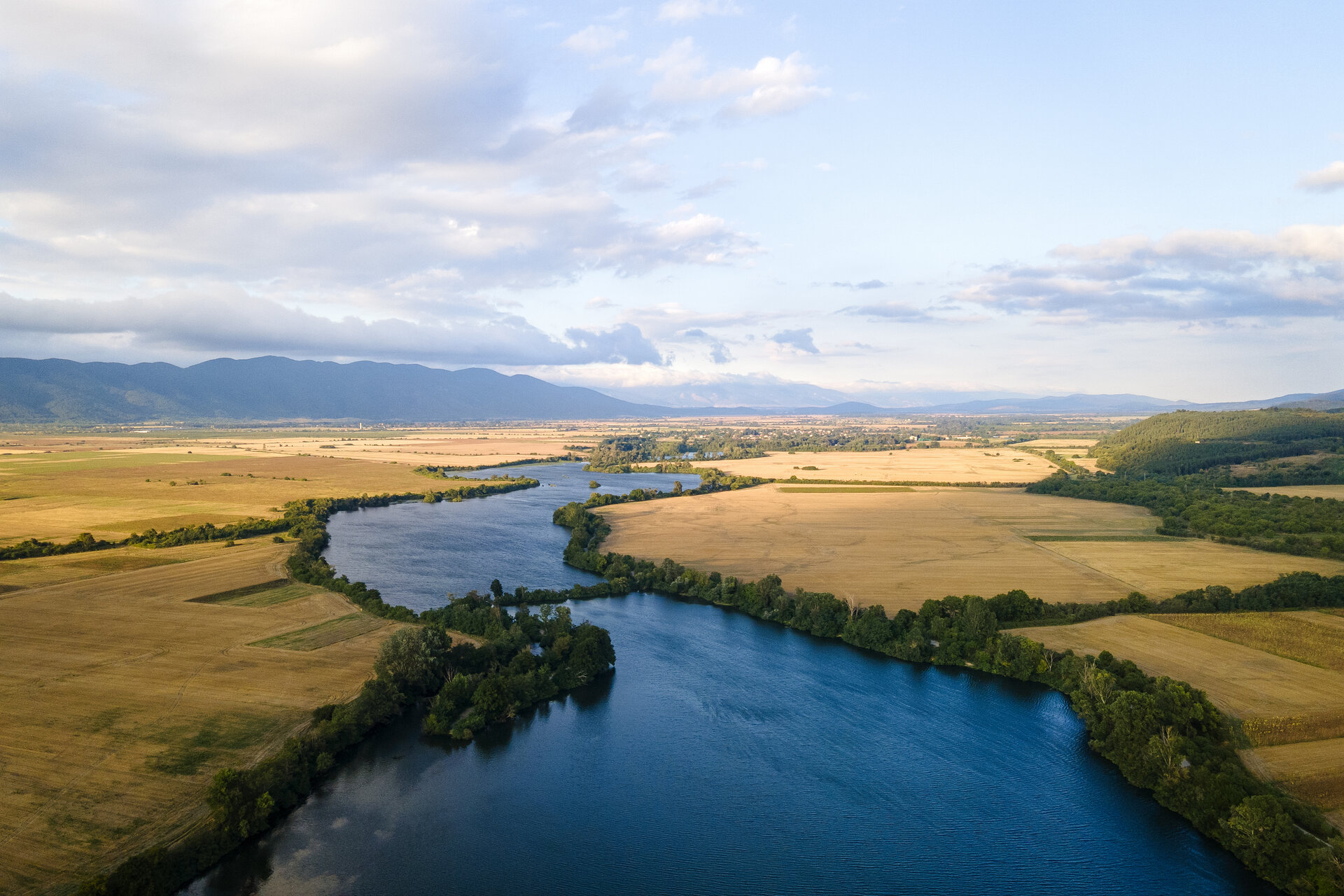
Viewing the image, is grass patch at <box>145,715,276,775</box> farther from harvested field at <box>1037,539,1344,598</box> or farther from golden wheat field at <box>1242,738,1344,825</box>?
harvested field at <box>1037,539,1344,598</box>

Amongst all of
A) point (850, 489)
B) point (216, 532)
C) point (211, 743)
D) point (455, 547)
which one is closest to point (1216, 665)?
point (211, 743)

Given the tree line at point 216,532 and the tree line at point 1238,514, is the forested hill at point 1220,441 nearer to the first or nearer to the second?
the tree line at point 1238,514

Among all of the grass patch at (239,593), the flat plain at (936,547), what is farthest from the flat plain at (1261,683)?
the grass patch at (239,593)

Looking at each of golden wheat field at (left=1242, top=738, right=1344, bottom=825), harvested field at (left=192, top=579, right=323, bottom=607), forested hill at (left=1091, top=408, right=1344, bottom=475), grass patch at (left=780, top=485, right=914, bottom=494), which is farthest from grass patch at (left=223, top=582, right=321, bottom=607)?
forested hill at (left=1091, top=408, right=1344, bottom=475)

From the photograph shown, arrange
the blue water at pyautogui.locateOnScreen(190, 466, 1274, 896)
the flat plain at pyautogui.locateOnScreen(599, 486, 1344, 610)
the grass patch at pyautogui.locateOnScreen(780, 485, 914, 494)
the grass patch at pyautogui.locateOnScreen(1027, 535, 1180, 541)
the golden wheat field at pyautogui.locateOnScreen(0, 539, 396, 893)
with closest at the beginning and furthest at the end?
the golden wheat field at pyautogui.locateOnScreen(0, 539, 396, 893) → the blue water at pyautogui.locateOnScreen(190, 466, 1274, 896) → the flat plain at pyautogui.locateOnScreen(599, 486, 1344, 610) → the grass patch at pyautogui.locateOnScreen(1027, 535, 1180, 541) → the grass patch at pyautogui.locateOnScreen(780, 485, 914, 494)

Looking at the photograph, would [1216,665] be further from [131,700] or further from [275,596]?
[275,596]

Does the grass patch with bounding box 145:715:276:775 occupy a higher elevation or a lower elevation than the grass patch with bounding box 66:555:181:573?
lower
